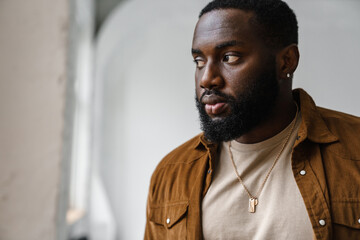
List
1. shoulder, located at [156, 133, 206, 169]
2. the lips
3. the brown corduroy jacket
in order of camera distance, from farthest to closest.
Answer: shoulder, located at [156, 133, 206, 169]
the lips
the brown corduroy jacket

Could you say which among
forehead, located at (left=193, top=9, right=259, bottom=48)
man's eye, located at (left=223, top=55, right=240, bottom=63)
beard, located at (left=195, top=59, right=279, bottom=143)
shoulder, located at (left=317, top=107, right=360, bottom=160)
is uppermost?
forehead, located at (left=193, top=9, right=259, bottom=48)

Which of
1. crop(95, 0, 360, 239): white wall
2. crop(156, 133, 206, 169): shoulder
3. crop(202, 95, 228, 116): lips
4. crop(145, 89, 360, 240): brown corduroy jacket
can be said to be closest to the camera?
crop(145, 89, 360, 240): brown corduroy jacket

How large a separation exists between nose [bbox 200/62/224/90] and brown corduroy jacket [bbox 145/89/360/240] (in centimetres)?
32

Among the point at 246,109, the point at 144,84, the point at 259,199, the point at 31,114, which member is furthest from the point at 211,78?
the point at 144,84

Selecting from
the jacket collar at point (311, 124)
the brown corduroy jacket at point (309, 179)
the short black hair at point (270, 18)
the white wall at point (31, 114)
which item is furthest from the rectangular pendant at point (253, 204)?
the white wall at point (31, 114)

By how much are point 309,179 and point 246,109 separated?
0.31 m

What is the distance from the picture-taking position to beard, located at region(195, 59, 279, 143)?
1.37 m

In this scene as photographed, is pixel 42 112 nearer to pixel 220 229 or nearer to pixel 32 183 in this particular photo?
pixel 32 183

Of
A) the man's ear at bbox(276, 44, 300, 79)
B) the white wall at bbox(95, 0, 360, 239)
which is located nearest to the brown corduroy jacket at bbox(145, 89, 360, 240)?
the man's ear at bbox(276, 44, 300, 79)

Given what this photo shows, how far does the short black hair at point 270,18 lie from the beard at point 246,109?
3.6 inches

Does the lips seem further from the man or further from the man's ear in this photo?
the man's ear

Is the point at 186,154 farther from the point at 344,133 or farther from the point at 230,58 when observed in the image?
the point at 344,133

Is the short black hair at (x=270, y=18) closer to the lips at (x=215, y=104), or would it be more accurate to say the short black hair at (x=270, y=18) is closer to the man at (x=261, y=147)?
the man at (x=261, y=147)

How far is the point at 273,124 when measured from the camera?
148 centimetres
